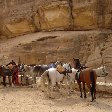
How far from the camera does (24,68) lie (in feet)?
64.7

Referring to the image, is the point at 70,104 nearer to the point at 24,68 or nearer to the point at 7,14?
the point at 24,68

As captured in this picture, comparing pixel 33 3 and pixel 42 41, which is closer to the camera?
pixel 42 41

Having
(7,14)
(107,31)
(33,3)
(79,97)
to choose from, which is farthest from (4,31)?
(79,97)

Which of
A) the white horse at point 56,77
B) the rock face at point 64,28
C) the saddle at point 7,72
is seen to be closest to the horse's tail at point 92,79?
the white horse at point 56,77

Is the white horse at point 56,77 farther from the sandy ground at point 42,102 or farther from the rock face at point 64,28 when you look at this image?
the rock face at point 64,28

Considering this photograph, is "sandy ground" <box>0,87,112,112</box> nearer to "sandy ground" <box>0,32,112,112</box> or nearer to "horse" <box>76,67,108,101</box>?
"sandy ground" <box>0,32,112,112</box>

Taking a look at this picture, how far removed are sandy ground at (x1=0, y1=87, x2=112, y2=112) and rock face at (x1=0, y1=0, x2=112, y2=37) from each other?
11033 mm

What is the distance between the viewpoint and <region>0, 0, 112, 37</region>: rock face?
26.2 meters

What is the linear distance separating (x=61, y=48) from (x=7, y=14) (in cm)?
782

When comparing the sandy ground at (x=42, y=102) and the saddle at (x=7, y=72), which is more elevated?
the saddle at (x=7, y=72)

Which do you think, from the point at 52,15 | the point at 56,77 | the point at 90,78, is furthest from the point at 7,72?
the point at 52,15

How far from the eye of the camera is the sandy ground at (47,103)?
13062mm

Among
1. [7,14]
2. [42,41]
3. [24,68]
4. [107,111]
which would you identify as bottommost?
[107,111]

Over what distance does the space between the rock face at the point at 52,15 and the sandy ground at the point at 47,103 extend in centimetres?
1103
